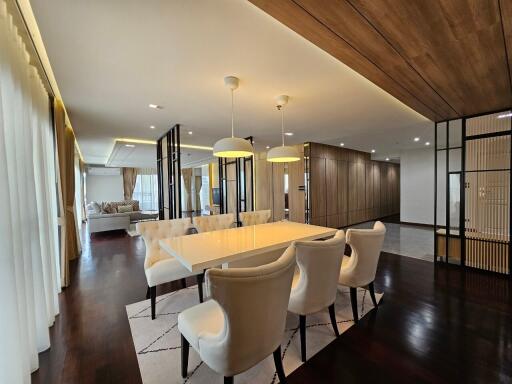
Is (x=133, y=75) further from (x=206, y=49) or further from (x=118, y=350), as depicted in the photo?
(x=118, y=350)

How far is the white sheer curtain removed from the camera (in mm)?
1292

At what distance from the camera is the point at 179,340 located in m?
2.03

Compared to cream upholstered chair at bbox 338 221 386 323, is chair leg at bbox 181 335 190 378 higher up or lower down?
lower down

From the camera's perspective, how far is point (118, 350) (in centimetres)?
192

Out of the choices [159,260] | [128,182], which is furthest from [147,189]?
[159,260]

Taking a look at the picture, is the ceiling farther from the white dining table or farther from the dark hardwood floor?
the dark hardwood floor

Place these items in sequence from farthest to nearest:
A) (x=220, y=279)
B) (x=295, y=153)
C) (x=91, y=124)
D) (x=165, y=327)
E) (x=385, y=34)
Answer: (x=91, y=124)
(x=295, y=153)
(x=165, y=327)
(x=385, y=34)
(x=220, y=279)

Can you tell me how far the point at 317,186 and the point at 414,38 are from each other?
15.8 feet

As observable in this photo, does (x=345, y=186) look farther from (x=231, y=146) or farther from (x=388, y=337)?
(x=231, y=146)

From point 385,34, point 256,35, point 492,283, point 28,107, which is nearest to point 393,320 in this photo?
point 492,283

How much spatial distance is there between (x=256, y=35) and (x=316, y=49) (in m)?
0.55

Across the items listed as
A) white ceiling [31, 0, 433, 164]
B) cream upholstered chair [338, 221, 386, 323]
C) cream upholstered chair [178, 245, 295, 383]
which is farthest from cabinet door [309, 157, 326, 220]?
cream upholstered chair [178, 245, 295, 383]

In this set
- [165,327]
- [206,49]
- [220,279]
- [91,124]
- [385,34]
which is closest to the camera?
[220,279]

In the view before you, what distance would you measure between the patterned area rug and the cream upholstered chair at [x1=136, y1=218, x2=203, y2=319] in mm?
181
